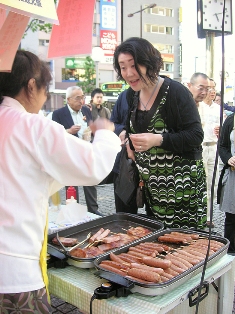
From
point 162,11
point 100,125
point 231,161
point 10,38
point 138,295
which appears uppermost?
point 162,11

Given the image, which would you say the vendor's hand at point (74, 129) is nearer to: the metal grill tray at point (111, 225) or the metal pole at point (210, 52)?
the metal pole at point (210, 52)

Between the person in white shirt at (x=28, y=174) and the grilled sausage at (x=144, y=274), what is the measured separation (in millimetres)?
410

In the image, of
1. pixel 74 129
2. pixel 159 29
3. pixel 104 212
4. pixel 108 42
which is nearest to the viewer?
pixel 74 129

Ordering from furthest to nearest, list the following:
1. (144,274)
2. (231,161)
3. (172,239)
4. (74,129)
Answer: (74,129), (231,161), (172,239), (144,274)

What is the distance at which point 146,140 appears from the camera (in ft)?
6.91

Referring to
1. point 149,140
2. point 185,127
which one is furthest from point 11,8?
point 185,127

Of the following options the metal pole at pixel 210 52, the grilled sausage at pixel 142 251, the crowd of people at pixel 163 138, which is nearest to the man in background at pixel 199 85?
the metal pole at pixel 210 52

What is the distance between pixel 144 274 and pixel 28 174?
2.27 ft

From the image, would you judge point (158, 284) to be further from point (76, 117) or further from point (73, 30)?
point (76, 117)

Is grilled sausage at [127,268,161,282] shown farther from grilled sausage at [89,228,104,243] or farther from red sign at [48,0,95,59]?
red sign at [48,0,95,59]

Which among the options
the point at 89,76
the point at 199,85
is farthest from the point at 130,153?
the point at 89,76

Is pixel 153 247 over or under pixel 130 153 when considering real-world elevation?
under

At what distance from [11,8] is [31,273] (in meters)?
0.97

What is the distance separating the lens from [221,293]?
1.94 m
